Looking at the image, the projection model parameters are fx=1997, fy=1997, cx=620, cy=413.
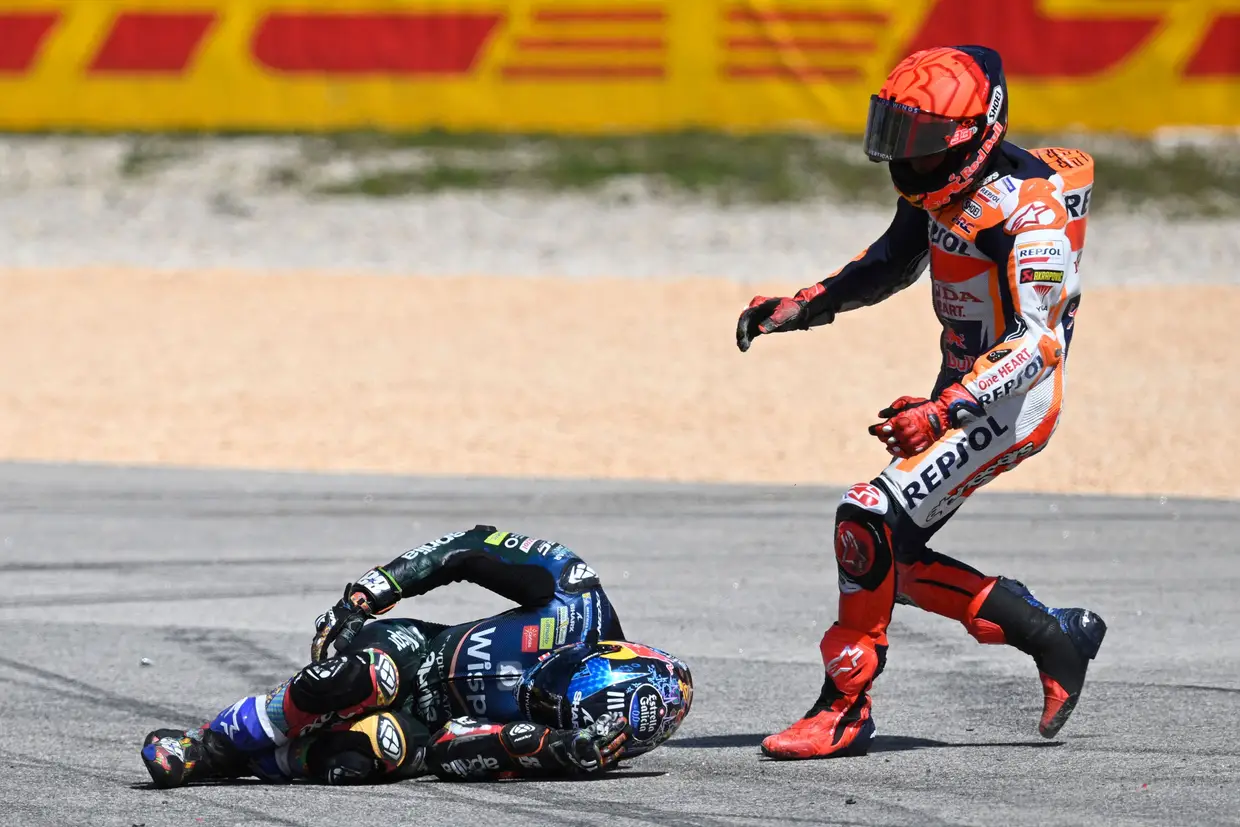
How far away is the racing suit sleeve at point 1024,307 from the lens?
5543 mm

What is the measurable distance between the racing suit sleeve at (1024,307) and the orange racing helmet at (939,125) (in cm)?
22

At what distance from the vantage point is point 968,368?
593 cm

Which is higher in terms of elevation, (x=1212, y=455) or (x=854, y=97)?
(x=854, y=97)

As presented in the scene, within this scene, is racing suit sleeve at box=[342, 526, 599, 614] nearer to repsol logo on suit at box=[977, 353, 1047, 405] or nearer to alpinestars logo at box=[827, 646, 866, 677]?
alpinestars logo at box=[827, 646, 866, 677]

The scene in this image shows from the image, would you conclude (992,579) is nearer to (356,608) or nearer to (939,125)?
(939,125)

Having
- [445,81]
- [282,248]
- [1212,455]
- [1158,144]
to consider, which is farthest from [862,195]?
[1212,455]

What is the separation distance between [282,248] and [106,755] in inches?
527

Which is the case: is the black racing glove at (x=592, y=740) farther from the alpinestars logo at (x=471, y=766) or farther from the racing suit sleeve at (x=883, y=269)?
the racing suit sleeve at (x=883, y=269)

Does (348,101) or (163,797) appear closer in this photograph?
(163,797)

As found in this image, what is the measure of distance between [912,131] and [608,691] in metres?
1.79

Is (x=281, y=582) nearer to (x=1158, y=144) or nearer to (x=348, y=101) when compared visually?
(x=348, y=101)

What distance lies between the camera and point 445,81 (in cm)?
1934

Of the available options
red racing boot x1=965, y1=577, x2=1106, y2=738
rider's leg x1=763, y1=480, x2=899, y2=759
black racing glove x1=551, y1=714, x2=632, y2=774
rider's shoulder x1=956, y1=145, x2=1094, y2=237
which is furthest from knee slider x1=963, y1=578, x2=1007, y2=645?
black racing glove x1=551, y1=714, x2=632, y2=774

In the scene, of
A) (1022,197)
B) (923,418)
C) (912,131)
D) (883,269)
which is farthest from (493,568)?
(1022,197)
